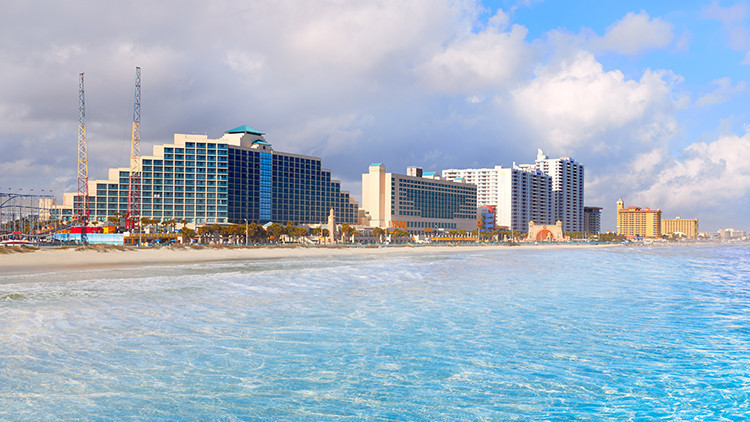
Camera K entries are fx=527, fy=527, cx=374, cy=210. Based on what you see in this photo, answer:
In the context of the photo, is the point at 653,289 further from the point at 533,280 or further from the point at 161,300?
the point at 161,300

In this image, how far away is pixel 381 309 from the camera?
28391 millimetres

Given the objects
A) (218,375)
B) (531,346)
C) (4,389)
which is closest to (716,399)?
(531,346)

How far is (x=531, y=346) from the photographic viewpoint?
1898 cm

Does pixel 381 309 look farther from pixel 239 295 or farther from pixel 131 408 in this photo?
pixel 131 408

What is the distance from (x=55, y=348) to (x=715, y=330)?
2592cm

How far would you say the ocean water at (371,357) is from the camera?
41.7 feet

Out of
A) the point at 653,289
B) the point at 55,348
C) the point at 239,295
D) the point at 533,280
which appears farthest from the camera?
the point at 533,280

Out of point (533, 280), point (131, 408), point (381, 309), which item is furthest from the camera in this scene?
point (533, 280)

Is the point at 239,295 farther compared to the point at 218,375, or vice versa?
the point at 239,295

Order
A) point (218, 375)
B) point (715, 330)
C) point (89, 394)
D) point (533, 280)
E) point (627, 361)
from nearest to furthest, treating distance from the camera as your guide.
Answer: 1. point (89, 394)
2. point (218, 375)
3. point (627, 361)
4. point (715, 330)
5. point (533, 280)

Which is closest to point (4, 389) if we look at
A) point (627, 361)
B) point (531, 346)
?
point (531, 346)

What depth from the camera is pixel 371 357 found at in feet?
57.3

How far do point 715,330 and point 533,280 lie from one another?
24.5 m

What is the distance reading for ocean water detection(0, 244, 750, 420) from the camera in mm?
12703
